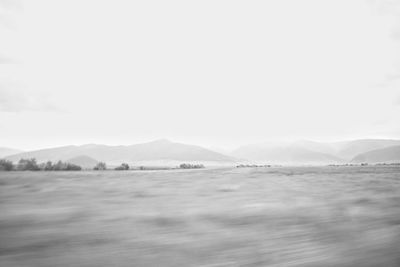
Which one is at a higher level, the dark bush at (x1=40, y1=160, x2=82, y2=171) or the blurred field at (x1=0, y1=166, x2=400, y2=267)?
the dark bush at (x1=40, y1=160, x2=82, y2=171)

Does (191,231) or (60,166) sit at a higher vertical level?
(60,166)

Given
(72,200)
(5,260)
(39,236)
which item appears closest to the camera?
(5,260)

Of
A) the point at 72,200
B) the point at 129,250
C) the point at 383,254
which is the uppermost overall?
the point at 72,200

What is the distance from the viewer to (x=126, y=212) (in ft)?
9.55

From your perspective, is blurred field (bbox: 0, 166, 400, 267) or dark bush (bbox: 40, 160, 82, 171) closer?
blurred field (bbox: 0, 166, 400, 267)

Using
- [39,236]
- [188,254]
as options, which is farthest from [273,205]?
[39,236]

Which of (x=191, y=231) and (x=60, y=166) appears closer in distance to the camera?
(x=191, y=231)

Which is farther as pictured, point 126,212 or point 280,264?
point 126,212

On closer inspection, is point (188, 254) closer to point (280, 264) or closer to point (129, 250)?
point (129, 250)

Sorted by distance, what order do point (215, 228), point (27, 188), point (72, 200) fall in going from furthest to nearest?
1. point (27, 188)
2. point (72, 200)
3. point (215, 228)

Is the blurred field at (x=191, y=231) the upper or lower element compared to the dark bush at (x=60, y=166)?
lower

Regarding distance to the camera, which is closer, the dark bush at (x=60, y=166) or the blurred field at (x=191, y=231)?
the blurred field at (x=191, y=231)

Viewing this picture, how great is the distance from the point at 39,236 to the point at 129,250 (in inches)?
32.0

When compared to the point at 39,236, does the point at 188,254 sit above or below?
below
